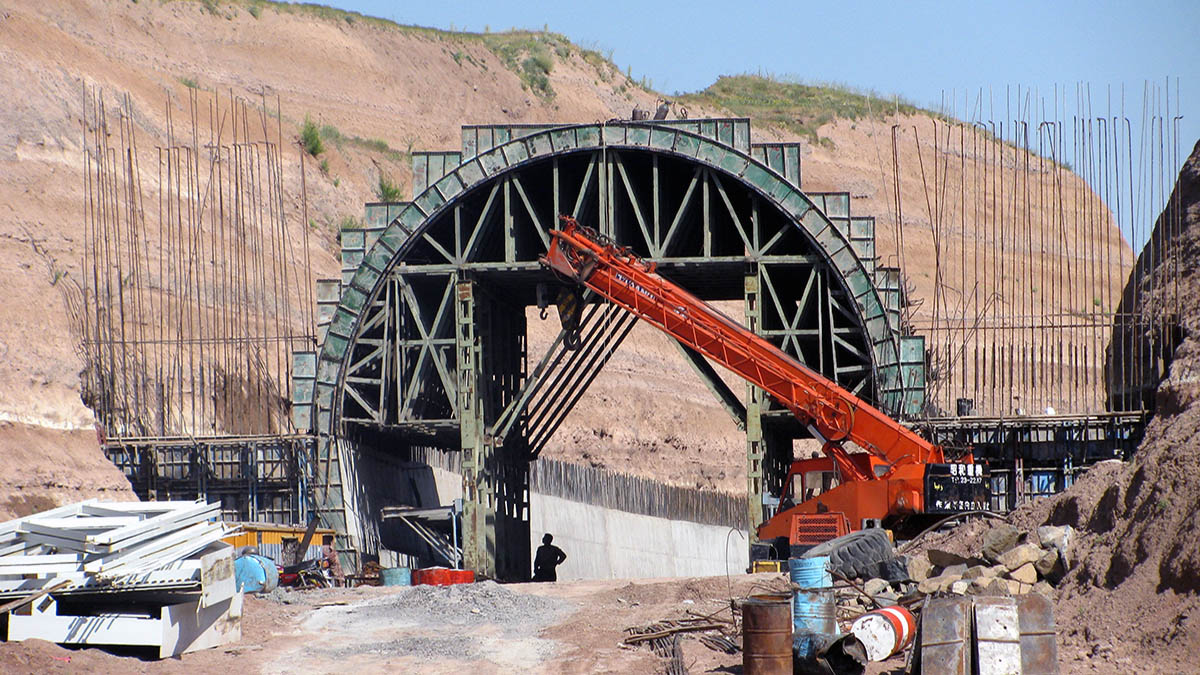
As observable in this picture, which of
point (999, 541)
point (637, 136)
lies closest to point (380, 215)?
point (637, 136)

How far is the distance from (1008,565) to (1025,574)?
0.99ft

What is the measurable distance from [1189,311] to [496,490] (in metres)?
15.2

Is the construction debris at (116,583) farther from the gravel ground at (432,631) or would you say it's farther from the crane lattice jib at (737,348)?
the crane lattice jib at (737,348)

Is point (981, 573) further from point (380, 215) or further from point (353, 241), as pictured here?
point (353, 241)

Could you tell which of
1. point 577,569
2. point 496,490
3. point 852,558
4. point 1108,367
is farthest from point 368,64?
point 852,558

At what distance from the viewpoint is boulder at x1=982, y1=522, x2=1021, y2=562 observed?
18.2m

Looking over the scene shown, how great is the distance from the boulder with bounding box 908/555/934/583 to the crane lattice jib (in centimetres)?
568

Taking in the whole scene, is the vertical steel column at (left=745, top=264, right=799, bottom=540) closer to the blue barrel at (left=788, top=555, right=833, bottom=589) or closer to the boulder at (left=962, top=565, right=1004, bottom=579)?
the boulder at (left=962, top=565, right=1004, bottom=579)

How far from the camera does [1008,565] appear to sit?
A: 17406 millimetres

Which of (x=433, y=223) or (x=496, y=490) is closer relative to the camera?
(x=433, y=223)

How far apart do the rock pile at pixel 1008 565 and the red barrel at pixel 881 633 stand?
170 centimetres

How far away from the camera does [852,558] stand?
20281mm

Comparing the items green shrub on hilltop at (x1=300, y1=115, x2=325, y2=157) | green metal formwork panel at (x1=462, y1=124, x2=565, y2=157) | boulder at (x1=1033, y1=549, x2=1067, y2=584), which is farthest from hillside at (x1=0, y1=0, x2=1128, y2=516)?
boulder at (x1=1033, y1=549, x2=1067, y2=584)

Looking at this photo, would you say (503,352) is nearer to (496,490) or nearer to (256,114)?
(496,490)
